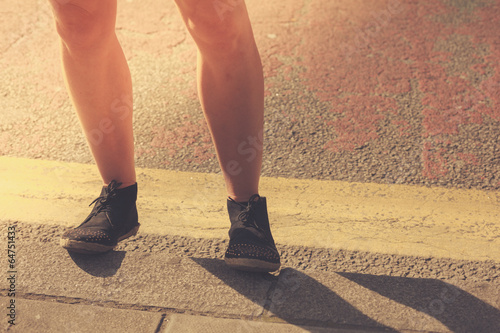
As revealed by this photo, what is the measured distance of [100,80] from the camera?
1.78 meters

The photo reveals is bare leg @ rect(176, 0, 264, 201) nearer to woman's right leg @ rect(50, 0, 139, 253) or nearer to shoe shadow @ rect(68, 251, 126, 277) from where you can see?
woman's right leg @ rect(50, 0, 139, 253)

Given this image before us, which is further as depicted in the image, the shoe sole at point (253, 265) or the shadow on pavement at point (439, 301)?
the shoe sole at point (253, 265)

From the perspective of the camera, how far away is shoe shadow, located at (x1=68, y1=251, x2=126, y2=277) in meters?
1.75

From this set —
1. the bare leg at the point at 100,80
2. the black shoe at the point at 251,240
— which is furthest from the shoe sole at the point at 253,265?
→ the bare leg at the point at 100,80

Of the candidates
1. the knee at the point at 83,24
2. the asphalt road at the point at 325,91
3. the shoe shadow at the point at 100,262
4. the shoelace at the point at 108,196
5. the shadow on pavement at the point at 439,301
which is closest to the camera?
the shadow on pavement at the point at 439,301

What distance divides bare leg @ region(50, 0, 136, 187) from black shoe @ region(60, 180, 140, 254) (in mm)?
49

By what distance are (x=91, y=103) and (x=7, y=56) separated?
1.74 m

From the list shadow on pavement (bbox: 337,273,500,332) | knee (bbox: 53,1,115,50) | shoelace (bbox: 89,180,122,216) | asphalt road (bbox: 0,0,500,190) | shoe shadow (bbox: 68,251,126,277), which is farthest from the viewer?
asphalt road (bbox: 0,0,500,190)

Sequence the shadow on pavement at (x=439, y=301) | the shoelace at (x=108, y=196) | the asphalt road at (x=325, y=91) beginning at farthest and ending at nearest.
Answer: the asphalt road at (x=325, y=91)
the shoelace at (x=108, y=196)
the shadow on pavement at (x=439, y=301)

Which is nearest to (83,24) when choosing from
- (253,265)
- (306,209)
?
(253,265)

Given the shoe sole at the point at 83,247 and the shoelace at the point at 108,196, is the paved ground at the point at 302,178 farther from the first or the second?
the shoelace at the point at 108,196

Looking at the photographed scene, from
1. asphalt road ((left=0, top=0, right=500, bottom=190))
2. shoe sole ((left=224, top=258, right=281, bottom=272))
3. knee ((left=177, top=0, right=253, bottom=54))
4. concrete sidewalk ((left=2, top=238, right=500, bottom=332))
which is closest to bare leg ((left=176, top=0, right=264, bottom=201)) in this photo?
knee ((left=177, top=0, right=253, bottom=54))

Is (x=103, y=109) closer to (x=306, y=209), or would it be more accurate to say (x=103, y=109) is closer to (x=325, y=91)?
(x=306, y=209)

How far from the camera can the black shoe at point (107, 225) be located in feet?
5.85
